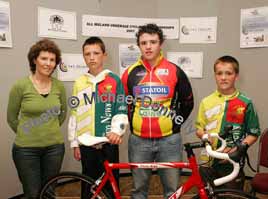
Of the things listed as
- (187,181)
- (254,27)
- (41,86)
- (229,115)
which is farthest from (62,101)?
(254,27)

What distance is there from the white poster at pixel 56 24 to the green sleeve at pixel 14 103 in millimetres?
974

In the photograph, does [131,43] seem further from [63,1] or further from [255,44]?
[255,44]

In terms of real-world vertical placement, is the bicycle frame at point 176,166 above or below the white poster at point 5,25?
below

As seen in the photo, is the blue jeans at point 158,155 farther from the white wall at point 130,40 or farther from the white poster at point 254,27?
the white poster at point 254,27

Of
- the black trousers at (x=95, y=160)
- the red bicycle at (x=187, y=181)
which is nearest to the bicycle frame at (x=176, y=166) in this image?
the red bicycle at (x=187, y=181)

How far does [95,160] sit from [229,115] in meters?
0.92

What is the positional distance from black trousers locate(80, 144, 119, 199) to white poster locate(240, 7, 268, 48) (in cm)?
176

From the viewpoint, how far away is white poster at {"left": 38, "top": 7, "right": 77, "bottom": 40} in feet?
9.03

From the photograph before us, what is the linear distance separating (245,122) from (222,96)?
22 cm

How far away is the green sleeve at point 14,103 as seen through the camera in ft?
6.33

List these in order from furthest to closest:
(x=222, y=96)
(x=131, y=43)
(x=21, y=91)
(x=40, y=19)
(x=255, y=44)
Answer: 1. (x=131, y=43)
2. (x=255, y=44)
3. (x=40, y=19)
4. (x=222, y=96)
5. (x=21, y=91)

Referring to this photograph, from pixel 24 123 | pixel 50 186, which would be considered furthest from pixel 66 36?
pixel 50 186

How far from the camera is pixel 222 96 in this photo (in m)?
2.07

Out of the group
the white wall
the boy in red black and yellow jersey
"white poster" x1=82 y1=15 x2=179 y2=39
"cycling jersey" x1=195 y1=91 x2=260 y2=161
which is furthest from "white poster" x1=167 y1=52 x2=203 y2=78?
the boy in red black and yellow jersey
